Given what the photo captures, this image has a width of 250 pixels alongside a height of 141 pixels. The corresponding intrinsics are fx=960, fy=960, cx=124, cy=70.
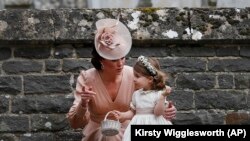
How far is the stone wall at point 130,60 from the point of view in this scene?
659cm

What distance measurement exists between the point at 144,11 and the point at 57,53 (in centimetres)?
67

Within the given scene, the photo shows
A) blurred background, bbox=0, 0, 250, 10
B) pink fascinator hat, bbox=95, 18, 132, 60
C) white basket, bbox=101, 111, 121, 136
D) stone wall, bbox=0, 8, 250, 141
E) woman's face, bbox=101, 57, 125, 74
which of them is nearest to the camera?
white basket, bbox=101, 111, 121, 136

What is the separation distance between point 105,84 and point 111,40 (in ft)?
1.07

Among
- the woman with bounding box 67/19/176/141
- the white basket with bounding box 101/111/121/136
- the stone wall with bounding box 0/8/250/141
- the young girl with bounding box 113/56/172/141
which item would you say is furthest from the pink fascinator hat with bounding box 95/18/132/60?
the stone wall with bounding box 0/8/250/141

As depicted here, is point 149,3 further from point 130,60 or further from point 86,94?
point 86,94

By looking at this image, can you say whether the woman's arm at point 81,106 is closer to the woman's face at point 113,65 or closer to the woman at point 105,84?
the woman at point 105,84

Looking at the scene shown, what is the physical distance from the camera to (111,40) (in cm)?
559

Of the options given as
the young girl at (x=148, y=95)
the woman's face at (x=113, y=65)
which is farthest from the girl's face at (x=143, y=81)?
the woman's face at (x=113, y=65)

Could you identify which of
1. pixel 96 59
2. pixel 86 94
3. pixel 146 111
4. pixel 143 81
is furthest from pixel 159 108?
pixel 96 59

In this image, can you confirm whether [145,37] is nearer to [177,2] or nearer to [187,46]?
[187,46]

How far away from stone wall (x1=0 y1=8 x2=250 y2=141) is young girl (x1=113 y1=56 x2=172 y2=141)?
1124 millimetres

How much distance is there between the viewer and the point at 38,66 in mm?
6648

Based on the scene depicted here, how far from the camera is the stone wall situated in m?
6.59

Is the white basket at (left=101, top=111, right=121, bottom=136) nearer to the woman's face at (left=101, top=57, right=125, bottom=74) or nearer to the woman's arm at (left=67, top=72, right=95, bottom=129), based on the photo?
the woman's arm at (left=67, top=72, right=95, bottom=129)
